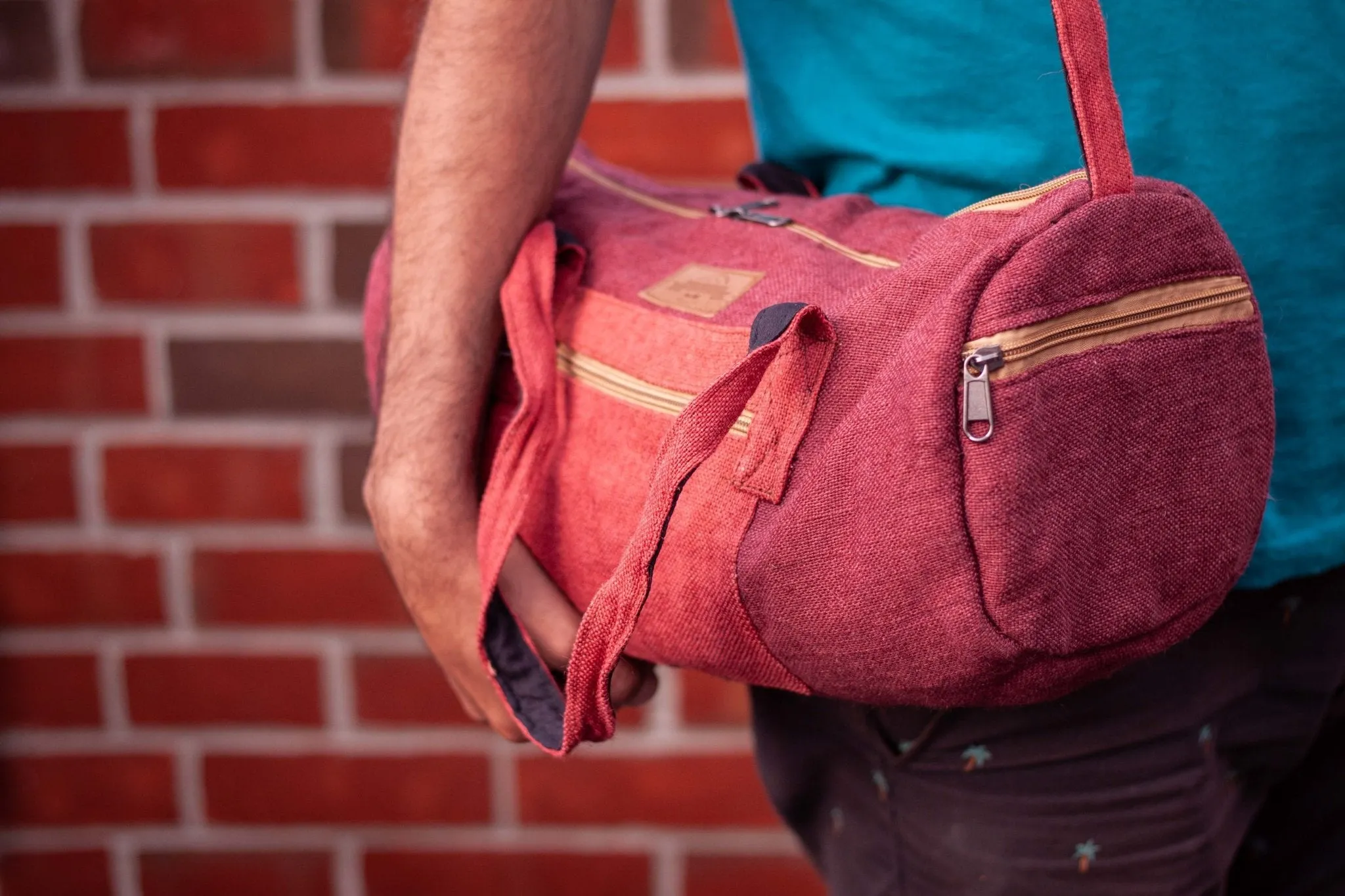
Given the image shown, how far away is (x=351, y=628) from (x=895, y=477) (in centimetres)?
90

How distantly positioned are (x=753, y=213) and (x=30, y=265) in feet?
2.87

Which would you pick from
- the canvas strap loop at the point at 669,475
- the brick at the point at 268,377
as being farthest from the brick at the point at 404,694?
the canvas strap loop at the point at 669,475

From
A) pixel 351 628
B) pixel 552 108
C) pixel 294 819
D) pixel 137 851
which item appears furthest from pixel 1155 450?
pixel 137 851

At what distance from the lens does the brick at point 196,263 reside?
1113mm

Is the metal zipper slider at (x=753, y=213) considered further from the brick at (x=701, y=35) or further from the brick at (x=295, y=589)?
the brick at (x=295, y=589)

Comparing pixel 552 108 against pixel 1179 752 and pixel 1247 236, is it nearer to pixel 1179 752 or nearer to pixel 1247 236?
pixel 1247 236

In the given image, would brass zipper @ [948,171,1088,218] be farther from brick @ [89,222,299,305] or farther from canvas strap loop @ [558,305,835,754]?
brick @ [89,222,299,305]

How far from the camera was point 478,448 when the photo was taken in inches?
22.5

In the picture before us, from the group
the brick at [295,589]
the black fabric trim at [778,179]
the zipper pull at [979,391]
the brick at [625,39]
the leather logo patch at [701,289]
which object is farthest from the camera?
the brick at [295,589]

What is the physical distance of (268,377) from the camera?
1139mm

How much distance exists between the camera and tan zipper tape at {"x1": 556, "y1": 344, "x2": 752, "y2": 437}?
18.7 inches

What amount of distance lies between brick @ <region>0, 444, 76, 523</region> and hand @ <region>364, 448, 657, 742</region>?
75 cm

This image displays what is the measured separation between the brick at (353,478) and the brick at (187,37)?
358 mm

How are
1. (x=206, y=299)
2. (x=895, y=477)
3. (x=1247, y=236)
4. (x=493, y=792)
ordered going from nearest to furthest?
(x=895, y=477)
(x=1247, y=236)
(x=206, y=299)
(x=493, y=792)
